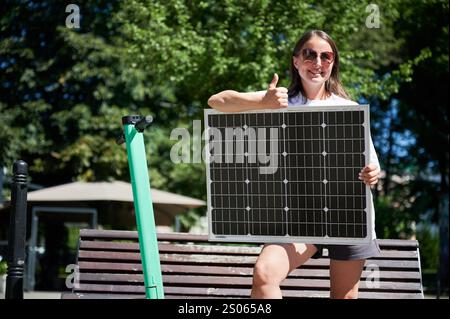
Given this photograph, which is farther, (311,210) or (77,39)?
(77,39)

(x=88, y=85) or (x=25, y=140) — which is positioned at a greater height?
(x=88, y=85)

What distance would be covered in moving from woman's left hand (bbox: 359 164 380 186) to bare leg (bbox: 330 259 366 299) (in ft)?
1.49

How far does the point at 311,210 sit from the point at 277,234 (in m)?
0.21

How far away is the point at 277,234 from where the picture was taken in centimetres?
387

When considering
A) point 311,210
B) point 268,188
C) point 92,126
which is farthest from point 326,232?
point 92,126

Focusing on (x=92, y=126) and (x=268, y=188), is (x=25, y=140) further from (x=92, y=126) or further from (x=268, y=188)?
(x=268, y=188)

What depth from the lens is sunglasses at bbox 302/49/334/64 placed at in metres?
4.00

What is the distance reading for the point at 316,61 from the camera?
4.00 m

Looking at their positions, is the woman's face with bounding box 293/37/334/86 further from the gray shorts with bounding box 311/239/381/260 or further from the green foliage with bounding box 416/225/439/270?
the green foliage with bounding box 416/225/439/270

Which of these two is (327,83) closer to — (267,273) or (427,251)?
(267,273)

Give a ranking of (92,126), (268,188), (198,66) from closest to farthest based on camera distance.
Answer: (268,188) → (198,66) → (92,126)

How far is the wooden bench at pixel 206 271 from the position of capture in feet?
19.7

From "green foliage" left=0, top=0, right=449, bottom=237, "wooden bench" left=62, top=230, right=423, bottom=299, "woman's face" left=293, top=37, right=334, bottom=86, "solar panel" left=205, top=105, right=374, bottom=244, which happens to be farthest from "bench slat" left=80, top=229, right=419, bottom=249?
"green foliage" left=0, top=0, right=449, bottom=237

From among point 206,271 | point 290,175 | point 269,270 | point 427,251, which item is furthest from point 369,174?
point 427,251
